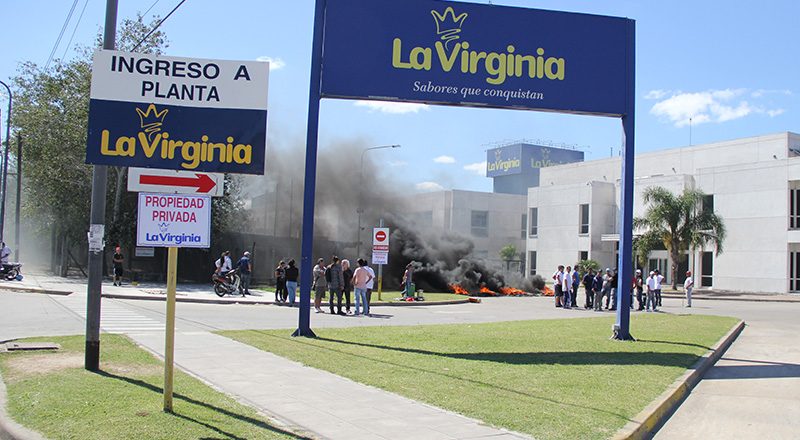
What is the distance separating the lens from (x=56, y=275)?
35469mm

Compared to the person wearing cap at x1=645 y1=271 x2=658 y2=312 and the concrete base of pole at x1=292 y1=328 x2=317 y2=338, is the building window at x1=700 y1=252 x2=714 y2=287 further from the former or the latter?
the concrete base of pole at x1=292 y1=328 x2=317 y2=338

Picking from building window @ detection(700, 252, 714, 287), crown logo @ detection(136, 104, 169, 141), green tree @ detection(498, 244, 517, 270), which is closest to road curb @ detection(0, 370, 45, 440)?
crown logo @ detection(136, 104, 169, 141)

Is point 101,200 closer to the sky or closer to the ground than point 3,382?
closer to the sky

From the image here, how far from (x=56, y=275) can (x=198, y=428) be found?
3387cm

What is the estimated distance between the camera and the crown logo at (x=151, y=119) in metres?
7.16

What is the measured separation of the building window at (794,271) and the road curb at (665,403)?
34.0m

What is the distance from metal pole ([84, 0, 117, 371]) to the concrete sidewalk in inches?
45.6

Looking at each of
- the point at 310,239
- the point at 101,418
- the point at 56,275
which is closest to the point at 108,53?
the point at 101,418

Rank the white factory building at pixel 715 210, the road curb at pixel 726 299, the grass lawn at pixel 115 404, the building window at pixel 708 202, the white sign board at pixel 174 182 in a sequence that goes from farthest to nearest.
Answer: the building window at pixel 708 202, the white factory building at pixel 715 210, the road curb at pixel 726 299, the white sign board at pixel 174 182, the grass lawn at pixel 115 404

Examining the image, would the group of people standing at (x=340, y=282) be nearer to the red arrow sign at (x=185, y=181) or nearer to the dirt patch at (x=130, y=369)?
the dirt patch at (x=130, y=369)

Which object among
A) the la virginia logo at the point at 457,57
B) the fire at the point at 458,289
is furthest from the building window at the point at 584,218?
the la virginia logo at the point at 457,57

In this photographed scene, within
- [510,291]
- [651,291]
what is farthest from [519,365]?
[510,291]

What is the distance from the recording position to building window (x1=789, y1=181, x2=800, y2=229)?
4162 centimetres

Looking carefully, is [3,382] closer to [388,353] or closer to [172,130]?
[172,130]
